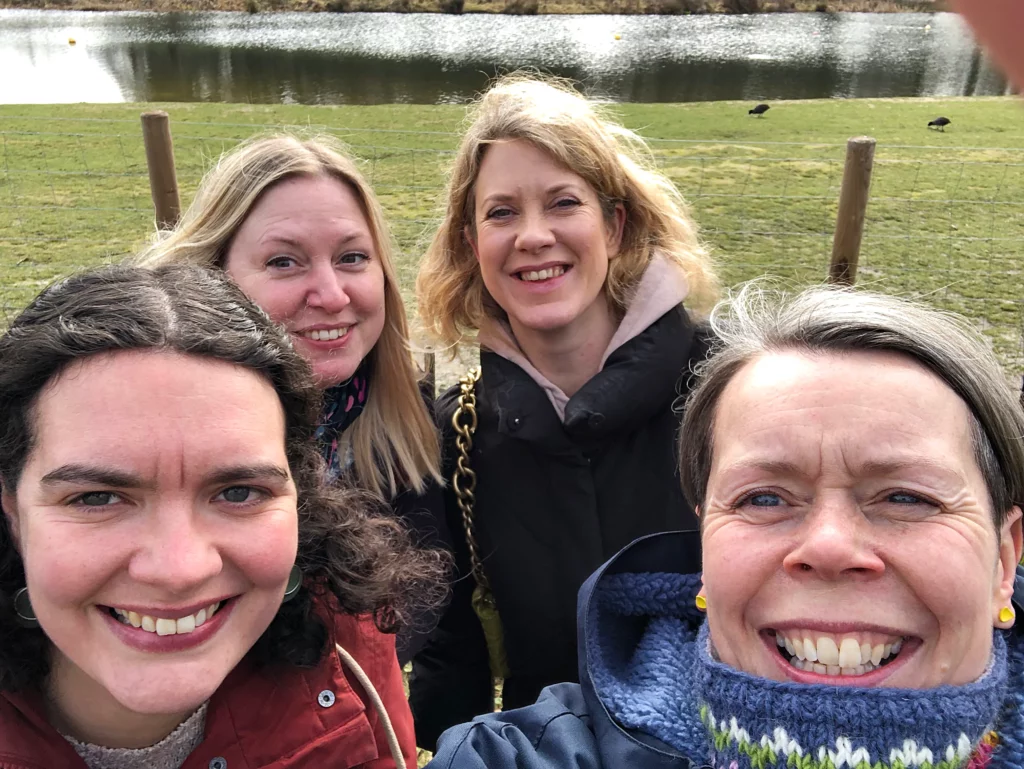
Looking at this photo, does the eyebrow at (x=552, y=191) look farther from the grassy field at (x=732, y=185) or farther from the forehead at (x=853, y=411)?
the grassy field at (x=732, y=185)

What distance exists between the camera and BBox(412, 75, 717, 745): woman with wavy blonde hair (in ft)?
9.09

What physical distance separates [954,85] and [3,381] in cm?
2875

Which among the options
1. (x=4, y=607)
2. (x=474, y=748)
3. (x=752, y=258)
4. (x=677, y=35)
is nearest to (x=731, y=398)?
(x=474, y=748)

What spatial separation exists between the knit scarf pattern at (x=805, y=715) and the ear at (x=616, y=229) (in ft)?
5.37

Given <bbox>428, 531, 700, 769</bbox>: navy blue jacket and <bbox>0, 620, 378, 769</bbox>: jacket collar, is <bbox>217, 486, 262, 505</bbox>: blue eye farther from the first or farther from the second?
<bbox>428, 531, 700, 769</bbox>: navy blue jacket

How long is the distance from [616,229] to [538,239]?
457mm

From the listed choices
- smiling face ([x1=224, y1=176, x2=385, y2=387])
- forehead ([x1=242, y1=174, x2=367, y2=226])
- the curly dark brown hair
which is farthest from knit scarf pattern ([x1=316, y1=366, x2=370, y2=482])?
forehead ([x1=242, y1=174, x2=367, y2=226])

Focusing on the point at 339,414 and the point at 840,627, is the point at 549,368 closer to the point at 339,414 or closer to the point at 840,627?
the point at 339,414

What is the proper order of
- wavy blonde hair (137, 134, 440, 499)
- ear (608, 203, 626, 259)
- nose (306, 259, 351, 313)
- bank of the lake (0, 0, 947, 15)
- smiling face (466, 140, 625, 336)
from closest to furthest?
1. nose (306, 259, 351, 313)
2. wavy blonde hair (137, 134, 440, 499)
3. smiling face (466, 140, 625, 336)
4. ear (608, 203, 626, 259)
5. bank of the lake (0, 0, 947, 15)

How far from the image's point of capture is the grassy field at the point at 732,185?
827cm

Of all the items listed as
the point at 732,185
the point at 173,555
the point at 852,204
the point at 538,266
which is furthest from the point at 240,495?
the point at 732,185

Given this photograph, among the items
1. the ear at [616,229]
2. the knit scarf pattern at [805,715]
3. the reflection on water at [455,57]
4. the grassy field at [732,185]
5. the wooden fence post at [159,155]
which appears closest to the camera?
the knit scarf pattern at [805,715]

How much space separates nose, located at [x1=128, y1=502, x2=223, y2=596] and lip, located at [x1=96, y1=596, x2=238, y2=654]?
105 mm

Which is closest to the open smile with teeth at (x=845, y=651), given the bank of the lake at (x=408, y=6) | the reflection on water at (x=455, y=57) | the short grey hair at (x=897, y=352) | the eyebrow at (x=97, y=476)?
the short grey hair at (x=897, y=352)
